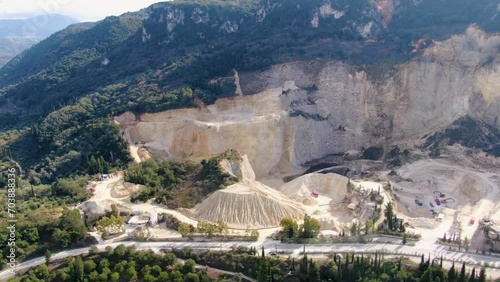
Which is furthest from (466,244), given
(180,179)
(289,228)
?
(180,179)

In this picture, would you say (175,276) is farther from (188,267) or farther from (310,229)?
(310,229)

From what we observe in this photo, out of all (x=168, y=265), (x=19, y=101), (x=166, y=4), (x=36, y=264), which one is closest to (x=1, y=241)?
(x=36, y=264)

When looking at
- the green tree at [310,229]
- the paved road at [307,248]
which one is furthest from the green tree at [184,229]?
the green tree at [310,229]

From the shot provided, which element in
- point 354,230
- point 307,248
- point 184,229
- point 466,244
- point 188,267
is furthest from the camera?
point 184,229

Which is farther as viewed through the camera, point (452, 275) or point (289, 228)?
point (289, 228)

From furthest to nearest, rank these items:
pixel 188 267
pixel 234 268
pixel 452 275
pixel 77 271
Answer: pixel 234 268, pixel 188 267, pixel 77 271, pixel 452 275

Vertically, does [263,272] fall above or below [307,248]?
below
